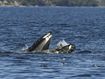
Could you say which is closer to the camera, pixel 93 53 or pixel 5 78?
pixel 5 78

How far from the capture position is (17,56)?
41.9 meters

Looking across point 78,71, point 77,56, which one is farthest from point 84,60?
point 78,71

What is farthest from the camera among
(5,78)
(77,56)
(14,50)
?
(14,50)

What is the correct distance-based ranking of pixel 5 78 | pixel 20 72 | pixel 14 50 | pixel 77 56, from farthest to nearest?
pixel 14 50
pixel 77 56
pixel 20 72
pixel 5 78

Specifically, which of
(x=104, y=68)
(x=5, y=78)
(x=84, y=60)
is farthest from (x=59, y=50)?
(x=5, y=78)

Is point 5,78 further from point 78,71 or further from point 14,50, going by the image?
point 14,50

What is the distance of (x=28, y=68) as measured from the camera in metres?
35.1

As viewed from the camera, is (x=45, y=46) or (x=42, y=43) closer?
(x=42, y=43)

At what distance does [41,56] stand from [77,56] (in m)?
2.54

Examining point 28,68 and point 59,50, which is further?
point 59,50

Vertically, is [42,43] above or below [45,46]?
above

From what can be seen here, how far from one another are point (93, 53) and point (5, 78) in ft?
48.3

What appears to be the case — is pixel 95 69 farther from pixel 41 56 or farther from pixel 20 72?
pixel 41 56

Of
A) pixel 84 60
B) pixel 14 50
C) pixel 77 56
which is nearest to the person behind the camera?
pixel 84 60
